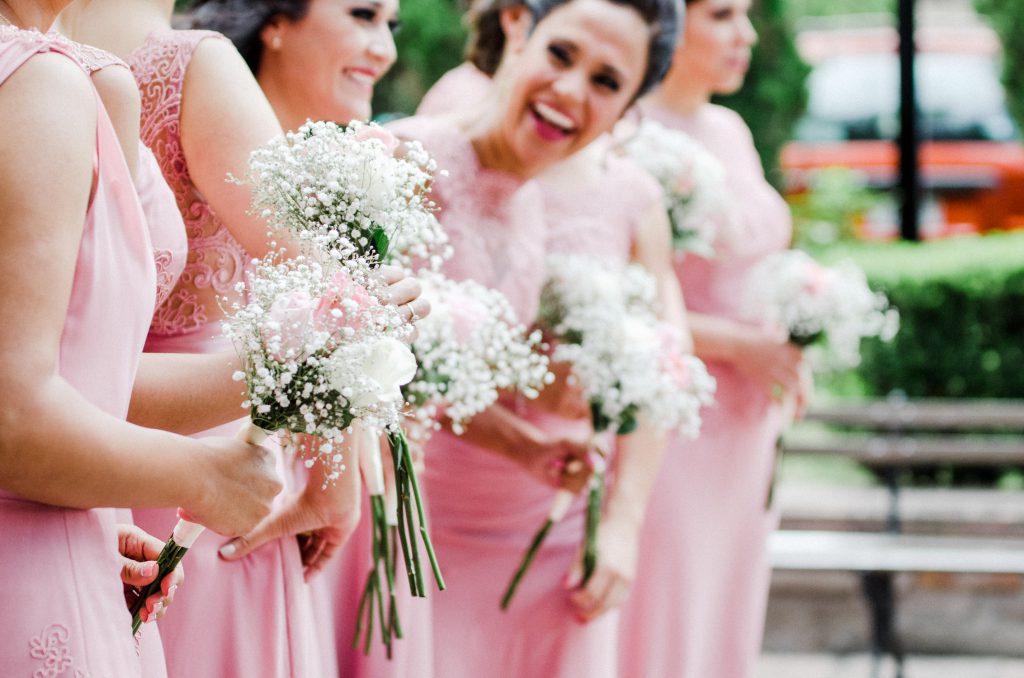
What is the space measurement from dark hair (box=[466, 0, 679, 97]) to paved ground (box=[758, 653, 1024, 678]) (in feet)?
11.2

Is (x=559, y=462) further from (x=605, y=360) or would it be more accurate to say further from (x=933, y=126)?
(x=933, y=126)

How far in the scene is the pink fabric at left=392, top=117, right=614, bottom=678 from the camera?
3.27m

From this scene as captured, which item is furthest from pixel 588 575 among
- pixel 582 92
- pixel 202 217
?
pixel 202 217

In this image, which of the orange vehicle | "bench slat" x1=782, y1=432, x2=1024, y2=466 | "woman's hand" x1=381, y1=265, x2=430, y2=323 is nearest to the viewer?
"woman's hand" x1=381, y1=265, x2=430, y2=323

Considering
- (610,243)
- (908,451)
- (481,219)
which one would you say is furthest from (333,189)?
(908,451)

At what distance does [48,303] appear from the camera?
1.60 meters

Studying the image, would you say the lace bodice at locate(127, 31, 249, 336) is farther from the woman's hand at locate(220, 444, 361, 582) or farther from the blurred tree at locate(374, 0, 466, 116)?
the blurred tree at locate(374, 0, 466, 116)

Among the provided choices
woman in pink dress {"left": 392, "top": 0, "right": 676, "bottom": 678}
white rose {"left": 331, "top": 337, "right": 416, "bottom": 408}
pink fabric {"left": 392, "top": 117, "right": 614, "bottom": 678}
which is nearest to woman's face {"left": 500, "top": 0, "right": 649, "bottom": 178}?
woman in pink dress {"left": 392, "top": 0, "right": 676, "bottom": 678}

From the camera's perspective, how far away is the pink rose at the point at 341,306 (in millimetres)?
1849

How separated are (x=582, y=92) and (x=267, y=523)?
1297mm

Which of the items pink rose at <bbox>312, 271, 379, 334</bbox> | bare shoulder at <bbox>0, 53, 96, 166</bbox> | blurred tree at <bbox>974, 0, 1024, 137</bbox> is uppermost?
blurred tree at <bbox>974, 0, 1024, 137</bbox>

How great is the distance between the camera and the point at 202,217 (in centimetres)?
243

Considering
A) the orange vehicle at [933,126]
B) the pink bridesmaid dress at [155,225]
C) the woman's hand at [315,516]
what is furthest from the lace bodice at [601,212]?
the orange vehicle at [933,126]

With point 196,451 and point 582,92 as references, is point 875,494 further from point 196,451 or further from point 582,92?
point 196,451
